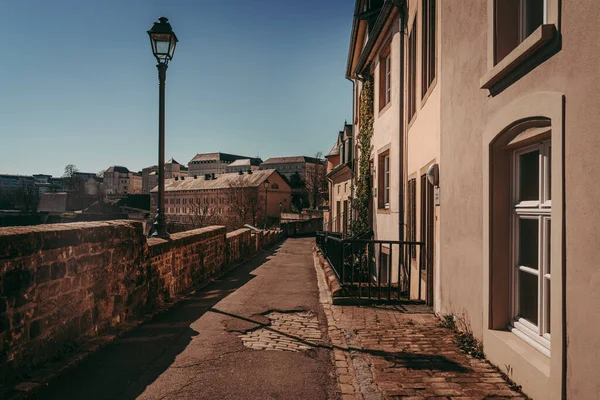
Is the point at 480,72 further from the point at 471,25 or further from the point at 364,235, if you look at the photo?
the point at 364,235

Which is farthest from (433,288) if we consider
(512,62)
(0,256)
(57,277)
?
(0,256)

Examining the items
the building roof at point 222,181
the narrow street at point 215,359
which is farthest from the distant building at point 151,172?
the narrow street at point 215,359

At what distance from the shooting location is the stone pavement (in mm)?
3676

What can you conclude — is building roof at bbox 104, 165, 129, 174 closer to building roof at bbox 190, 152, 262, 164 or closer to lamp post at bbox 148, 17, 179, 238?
building roof at bbox 190, 152, 262, 164

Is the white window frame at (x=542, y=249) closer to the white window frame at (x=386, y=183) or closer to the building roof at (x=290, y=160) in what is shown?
the white window frame at (x=386, y=183)

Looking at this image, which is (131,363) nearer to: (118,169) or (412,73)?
(412,73)

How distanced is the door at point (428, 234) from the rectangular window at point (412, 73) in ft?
6.65

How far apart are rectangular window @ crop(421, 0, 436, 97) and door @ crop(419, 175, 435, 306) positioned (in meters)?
1.68

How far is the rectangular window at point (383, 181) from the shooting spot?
1163cm

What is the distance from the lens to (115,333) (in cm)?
538

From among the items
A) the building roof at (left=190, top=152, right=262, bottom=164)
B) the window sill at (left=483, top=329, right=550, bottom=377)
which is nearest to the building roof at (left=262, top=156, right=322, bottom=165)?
the building roof at (left=190, top=152, right=262, bottom=164)

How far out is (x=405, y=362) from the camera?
442cm

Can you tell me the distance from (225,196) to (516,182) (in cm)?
8607

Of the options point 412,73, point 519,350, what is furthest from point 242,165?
point 519,350
